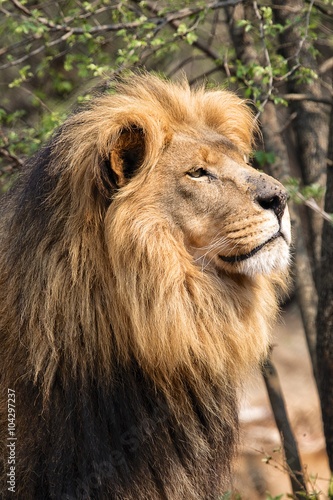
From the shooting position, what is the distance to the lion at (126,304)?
10.4 ft

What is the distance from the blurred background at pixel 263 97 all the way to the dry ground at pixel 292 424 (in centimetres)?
2

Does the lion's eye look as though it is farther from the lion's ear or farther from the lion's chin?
the lion's chin

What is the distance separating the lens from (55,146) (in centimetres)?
337

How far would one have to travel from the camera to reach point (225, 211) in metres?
3.26

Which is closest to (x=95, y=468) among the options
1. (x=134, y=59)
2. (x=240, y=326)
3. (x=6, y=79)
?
(x=240, y=326)

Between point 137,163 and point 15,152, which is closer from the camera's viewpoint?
point 137,163

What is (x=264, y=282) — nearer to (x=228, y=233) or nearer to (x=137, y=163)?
(x=228, y=233)

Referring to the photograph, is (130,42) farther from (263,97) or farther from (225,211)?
(225,211)

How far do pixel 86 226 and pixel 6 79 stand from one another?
598cm

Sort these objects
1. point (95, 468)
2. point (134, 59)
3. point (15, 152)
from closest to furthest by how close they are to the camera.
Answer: point (95, 468) → point (134, 59) → point (15, 152)

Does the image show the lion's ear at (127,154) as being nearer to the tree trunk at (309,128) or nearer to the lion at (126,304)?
the lion at (126,304)

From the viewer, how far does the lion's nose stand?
3.22 meters

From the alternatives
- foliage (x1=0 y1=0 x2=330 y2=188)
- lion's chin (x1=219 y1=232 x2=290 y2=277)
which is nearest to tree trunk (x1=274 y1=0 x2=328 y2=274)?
foliage (x1=0 y1=0 x2=330 y2=188)

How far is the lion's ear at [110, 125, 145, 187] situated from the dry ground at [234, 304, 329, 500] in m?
3.39
